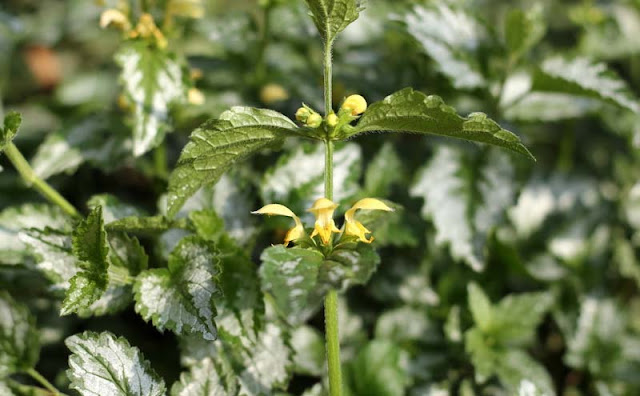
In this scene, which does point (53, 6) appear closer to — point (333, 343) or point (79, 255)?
point (79, 255)

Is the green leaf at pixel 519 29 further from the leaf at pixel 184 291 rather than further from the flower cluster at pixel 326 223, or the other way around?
the leaf at pixel 184 291

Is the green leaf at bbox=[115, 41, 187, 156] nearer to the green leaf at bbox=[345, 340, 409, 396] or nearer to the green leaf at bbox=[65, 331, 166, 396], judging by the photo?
the green leaf at bbox=[65, 331, 166, 396]

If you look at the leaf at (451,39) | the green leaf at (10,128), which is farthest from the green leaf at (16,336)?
the leaf at (451,39)

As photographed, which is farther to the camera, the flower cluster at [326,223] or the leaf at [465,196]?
the leaf at [465,196]

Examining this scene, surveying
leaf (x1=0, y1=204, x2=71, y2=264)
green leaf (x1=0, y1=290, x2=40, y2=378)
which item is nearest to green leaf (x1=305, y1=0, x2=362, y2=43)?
leaf (x1=0, y1=204, x2=71, y2=264)

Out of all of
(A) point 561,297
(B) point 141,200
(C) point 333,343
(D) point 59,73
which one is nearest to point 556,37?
(A) point 561,297

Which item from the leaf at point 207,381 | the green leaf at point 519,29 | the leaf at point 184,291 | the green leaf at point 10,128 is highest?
the green leaf at point 519,29

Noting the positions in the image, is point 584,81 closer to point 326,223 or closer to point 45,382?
point 326,223

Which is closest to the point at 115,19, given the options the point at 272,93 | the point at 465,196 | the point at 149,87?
the point at 149,87
